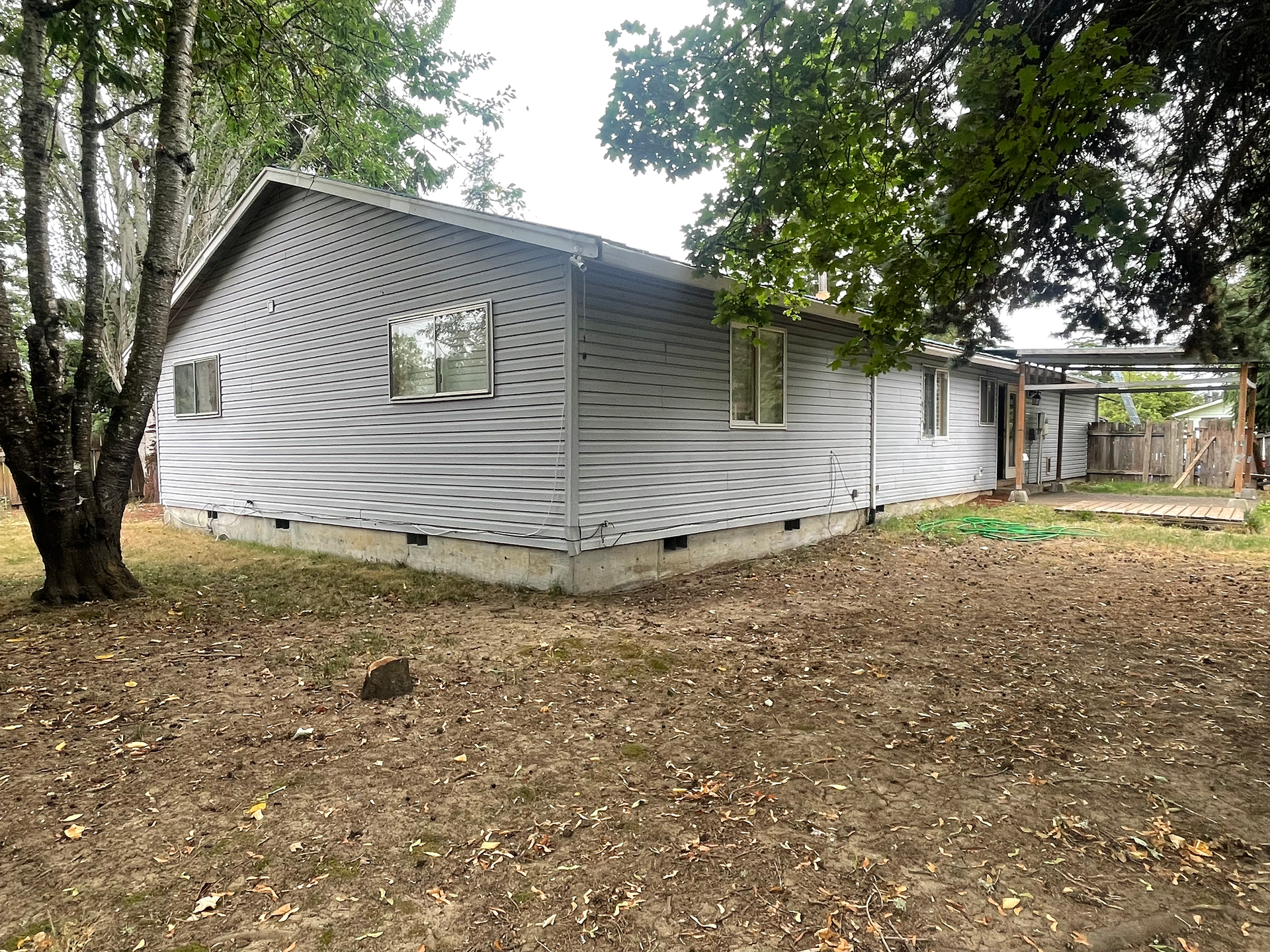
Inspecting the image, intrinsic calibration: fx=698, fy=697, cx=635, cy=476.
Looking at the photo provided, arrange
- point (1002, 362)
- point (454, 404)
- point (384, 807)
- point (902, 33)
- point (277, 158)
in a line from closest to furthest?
1. point (384, 807)
2. point (902, 33)
3. point (454, 404)
4. point (1002, 362)
5. point (277, 158)

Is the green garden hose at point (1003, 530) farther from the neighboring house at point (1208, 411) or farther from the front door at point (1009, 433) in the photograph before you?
the neighboring house at point (1208, 411)

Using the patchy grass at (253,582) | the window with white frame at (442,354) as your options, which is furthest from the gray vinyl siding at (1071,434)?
the patchy grass at (253,582)

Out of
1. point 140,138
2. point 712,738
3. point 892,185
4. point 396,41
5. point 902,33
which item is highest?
point 140,138

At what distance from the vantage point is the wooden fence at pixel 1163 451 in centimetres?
1750

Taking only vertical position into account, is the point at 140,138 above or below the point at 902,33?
above

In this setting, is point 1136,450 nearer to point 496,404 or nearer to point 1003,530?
point 1003,530

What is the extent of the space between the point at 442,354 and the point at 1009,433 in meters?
15.1

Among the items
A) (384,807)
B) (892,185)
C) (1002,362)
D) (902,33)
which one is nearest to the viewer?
(384,807)

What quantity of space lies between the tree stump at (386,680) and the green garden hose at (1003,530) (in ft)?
31.2

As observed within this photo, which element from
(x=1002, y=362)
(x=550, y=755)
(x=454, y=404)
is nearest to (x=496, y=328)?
(x=454, y=404)

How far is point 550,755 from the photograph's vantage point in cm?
367

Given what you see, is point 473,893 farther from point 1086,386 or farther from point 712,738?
point 1086,386

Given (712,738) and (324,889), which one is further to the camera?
(712,738)

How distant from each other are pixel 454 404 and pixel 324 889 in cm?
620
